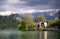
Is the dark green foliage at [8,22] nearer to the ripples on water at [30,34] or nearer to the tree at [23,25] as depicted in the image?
the tree at [23,25]

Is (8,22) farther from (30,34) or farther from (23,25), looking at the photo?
(30,34)

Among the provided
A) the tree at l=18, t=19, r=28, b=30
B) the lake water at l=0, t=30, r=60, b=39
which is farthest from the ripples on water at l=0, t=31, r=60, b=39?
the tree at l=18, t=19, r=28, b=30

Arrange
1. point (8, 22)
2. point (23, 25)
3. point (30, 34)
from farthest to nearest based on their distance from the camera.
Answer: point (30, 34) < point (23, 25) < point (8, 22)

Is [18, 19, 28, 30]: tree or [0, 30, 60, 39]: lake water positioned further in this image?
[0, 30, 60, 39]: lake water

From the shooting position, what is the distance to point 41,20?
7.88m

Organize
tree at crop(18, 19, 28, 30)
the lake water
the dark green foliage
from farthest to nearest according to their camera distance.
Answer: the lake water < tree at crop(18, 19, 28, 30) < the dark green foliage

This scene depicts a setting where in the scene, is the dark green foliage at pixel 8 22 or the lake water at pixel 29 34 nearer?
the dark green foliage at pixel 8 22

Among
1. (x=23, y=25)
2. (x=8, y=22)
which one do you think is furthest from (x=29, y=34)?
(x=8, y=22)

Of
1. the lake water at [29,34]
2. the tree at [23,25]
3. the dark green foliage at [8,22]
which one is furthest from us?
the lake water at [29,34]

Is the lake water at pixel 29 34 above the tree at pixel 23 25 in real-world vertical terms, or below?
below

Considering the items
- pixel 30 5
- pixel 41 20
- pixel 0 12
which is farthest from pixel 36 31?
pixel 0 12

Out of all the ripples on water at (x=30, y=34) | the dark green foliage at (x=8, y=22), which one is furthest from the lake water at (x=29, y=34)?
the dark green foliage at (x=8, y=22)

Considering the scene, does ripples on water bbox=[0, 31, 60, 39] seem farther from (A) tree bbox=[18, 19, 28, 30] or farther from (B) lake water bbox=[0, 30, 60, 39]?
(A) tree bbox=[18, 19, 28, 30]

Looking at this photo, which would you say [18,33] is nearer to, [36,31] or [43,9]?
[36,31]
